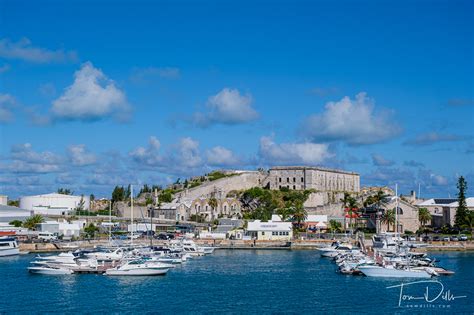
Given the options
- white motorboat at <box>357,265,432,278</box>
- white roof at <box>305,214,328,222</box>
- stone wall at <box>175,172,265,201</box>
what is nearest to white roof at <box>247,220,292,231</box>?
white roof at <box>305,214,328,222</box>

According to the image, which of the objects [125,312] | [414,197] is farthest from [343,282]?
[414,197]

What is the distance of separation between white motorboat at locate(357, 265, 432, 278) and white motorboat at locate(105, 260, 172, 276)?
617 inches

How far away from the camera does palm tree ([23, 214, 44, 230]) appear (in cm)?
9481

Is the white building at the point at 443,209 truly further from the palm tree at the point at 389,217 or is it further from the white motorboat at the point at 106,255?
the white motorboat at the point at 106,255

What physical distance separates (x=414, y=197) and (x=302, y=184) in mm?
23935

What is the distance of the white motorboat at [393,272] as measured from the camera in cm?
5409

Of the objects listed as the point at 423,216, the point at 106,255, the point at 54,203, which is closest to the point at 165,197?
the point at 54,203

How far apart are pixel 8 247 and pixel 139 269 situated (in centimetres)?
2396

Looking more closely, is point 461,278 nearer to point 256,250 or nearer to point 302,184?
point 256,250

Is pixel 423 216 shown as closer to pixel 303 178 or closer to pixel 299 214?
pixel 299 214

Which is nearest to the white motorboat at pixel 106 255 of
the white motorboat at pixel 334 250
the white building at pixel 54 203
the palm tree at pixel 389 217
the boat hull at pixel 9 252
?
the boat hull at pixel 9 252

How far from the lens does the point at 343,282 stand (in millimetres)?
52125

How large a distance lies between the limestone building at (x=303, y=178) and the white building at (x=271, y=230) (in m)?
29.2

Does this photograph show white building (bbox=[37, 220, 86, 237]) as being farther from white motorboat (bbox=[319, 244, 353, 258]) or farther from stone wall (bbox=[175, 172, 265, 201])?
white motorboat (bbox=[319, 244, 353, 258])
